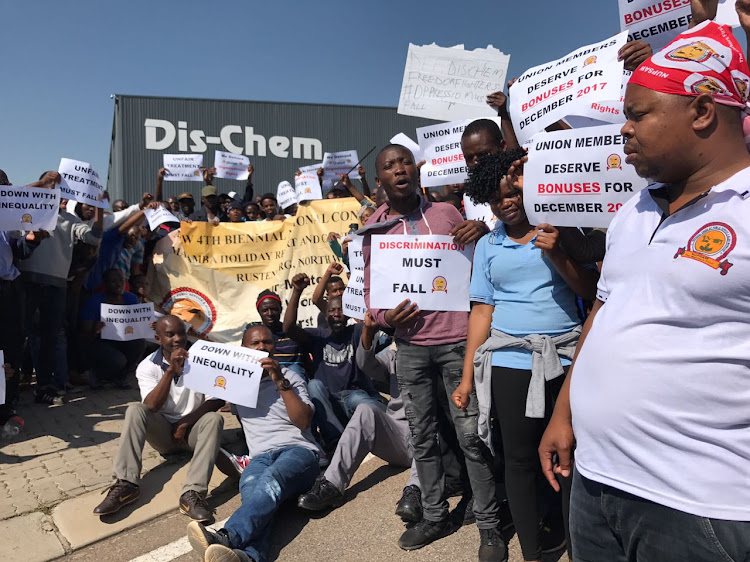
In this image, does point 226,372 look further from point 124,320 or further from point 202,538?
point 124,320

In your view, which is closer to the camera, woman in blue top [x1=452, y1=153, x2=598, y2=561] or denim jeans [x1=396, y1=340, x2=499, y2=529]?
woman in blue top [x1=452, y1=153, x2=598, y2=561]

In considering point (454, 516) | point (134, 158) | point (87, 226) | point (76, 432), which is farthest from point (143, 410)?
point (134, 158)

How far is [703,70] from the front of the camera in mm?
1371

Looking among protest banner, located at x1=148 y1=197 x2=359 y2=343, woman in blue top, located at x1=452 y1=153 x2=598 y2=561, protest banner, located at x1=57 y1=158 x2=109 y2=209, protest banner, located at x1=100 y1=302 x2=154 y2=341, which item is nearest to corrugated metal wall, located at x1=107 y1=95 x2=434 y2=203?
protest banner, located at x1=148 y1=197 x2=359 y2=343

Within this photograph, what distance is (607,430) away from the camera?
1.46 metres

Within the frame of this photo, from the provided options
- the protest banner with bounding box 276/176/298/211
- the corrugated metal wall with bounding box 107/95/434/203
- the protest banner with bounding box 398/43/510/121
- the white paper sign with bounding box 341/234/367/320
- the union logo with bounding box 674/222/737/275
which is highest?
the corrugated metal wall with bounding box 107/95/434/203

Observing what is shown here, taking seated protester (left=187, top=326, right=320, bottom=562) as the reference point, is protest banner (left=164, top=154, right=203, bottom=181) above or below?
above

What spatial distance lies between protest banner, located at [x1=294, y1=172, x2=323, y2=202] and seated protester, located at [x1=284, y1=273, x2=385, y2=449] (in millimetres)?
2950

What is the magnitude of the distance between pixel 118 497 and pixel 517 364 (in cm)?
269

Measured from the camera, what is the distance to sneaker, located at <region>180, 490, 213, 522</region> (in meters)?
3.50

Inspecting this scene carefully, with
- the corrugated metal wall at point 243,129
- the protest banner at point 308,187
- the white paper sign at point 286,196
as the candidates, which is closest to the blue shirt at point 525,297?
the protest banner at point 308,187

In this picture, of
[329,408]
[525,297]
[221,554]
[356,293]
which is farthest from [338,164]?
[221,554]

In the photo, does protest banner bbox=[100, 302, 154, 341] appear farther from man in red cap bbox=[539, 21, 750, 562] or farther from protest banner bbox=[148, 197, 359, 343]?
man in red cap bbox=[539, 21, 750, 562]

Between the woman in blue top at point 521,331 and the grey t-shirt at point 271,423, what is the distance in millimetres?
1555
